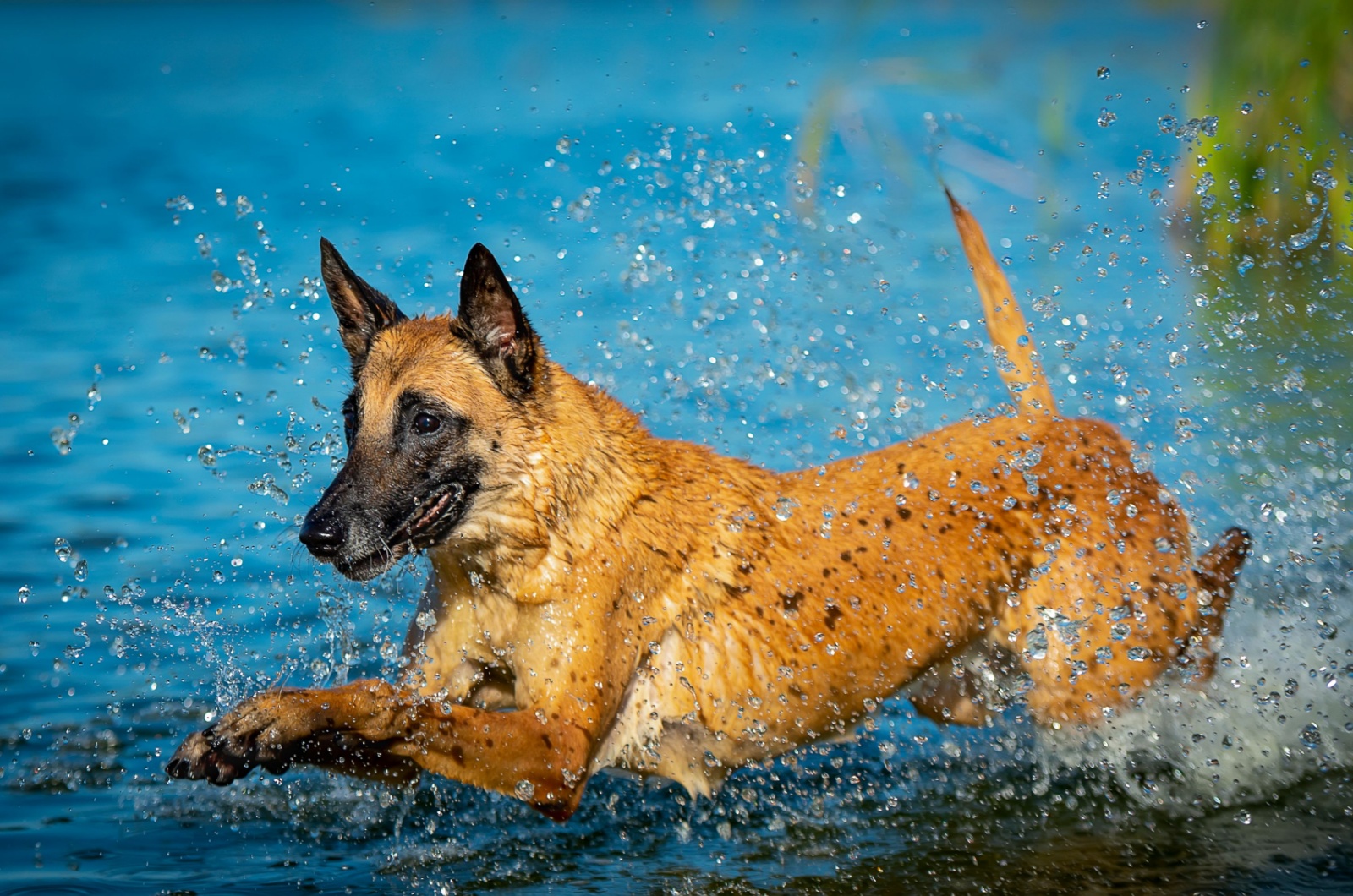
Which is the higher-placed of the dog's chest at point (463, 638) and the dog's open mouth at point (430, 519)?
the dog's open mouth at point (430, 519)

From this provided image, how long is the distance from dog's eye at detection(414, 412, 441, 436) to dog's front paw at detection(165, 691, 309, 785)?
105 centimetres

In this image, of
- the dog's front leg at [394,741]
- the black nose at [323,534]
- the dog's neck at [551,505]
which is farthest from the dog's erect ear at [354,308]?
the dog's front leg at [394,741]

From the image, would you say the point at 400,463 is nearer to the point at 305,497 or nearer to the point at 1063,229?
the point at 305,497

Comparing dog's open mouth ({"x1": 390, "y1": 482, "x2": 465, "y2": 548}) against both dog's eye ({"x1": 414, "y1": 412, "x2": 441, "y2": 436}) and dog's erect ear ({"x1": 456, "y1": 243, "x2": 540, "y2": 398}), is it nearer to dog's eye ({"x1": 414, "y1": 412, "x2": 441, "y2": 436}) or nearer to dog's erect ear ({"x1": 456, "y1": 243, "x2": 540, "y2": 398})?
dog's eye ({"x1": 414, "y1": 412, "x2": 441, "y2": 436})

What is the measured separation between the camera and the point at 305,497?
9.19 metres

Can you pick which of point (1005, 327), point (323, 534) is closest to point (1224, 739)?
point (1005, 327)

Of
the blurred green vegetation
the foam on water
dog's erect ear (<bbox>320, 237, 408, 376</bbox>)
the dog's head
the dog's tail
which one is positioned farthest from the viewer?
the blurred green vegetation

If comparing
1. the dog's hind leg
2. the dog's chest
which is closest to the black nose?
the dog's chest

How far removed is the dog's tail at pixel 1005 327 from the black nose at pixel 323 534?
285cm

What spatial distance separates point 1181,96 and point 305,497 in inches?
448

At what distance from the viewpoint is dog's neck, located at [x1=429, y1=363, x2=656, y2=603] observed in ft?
16.0

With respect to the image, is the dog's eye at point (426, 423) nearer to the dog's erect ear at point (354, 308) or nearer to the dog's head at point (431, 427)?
the dog's head at point (431, 427)

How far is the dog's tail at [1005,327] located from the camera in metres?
5.98

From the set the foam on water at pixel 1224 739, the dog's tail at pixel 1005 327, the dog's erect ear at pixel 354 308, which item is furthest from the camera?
the dog's tail at pixel 1005 327
